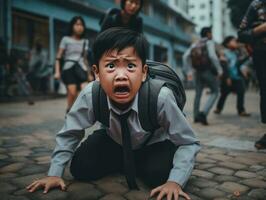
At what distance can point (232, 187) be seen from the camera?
2562 mm

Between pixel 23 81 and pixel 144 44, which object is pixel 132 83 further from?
pixel 23 81

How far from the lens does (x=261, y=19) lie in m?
3.74

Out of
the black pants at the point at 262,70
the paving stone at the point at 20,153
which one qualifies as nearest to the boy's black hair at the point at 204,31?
the black pants at the point at 262,70

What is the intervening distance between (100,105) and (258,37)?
2207mm

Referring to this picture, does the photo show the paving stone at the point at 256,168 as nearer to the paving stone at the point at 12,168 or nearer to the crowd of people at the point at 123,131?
the crowd of people at the point at 123,131

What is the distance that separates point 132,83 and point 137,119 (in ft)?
0.98

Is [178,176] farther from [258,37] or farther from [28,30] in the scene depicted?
[28,30]

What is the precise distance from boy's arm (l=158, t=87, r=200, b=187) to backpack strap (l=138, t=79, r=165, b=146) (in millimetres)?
33

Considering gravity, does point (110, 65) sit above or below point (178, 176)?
above

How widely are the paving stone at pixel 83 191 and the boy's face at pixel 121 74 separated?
2.27 ft

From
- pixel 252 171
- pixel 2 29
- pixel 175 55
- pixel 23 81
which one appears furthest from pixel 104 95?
pixel 175 55

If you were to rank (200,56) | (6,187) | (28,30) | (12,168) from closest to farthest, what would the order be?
(6,187)
(12,168)
(200,56)
(28,30)

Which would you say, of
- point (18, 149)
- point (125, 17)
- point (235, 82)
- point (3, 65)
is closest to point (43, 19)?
point (3, 65)

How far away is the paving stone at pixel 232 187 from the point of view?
2.49 metres
